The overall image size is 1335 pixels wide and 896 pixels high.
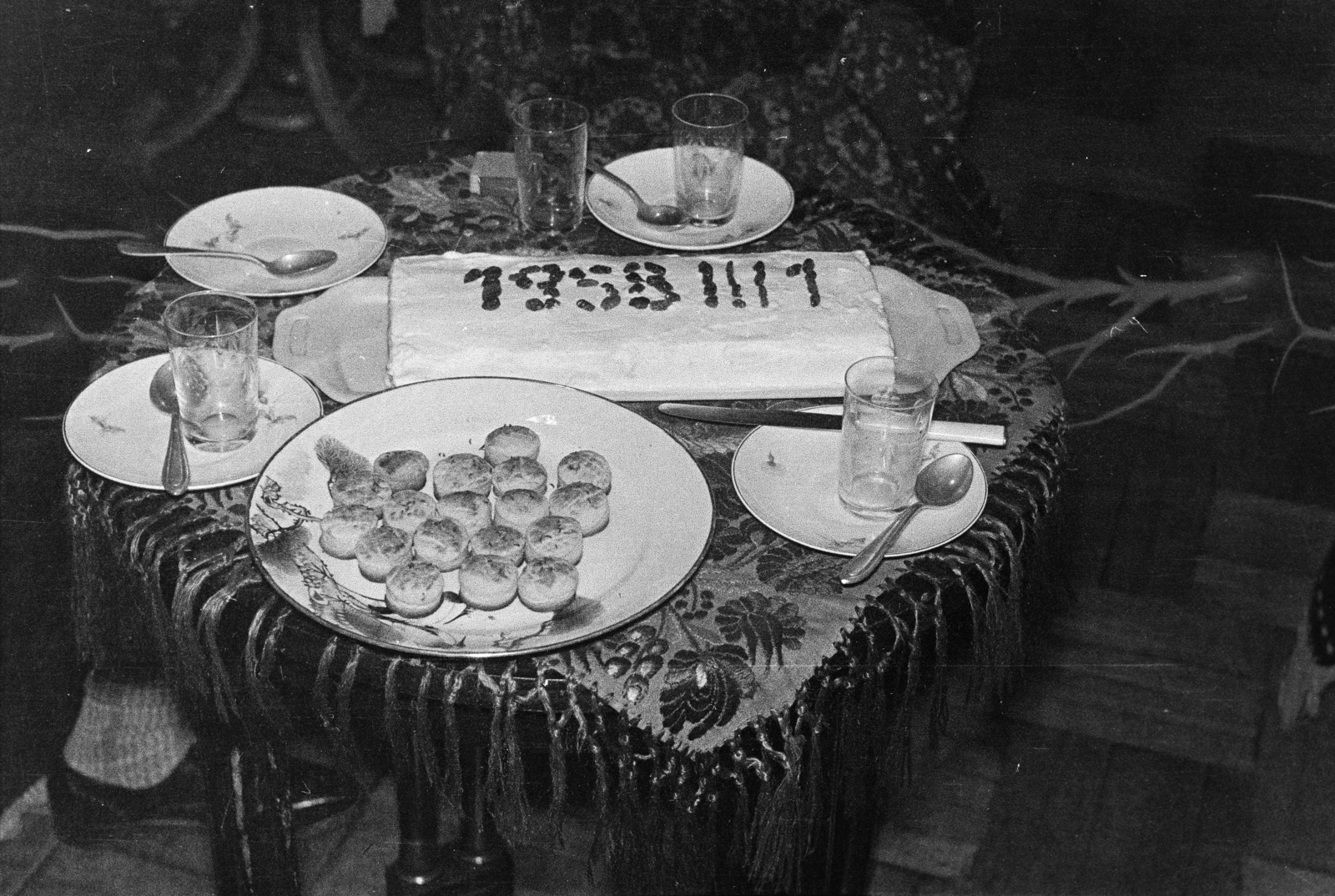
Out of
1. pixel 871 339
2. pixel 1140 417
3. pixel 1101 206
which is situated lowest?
pixel 1140 417

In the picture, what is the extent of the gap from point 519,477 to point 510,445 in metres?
0.03

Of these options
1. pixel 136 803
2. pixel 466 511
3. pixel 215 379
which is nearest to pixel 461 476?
pixel 466 511

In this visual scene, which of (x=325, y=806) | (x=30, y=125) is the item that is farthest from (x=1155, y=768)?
(x=30, y=125)

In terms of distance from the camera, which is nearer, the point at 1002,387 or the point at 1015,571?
the point at 1015,571

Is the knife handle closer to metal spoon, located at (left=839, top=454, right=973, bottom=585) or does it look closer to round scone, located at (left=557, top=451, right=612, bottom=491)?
metal spoon, located at (left=839, top=454, right=973, bottom=585)

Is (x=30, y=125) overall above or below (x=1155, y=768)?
above

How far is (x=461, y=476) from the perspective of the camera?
805mm

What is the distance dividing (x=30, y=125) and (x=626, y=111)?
0.79 m

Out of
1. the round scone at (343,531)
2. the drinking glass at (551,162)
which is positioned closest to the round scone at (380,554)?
the round scone at (343,531)

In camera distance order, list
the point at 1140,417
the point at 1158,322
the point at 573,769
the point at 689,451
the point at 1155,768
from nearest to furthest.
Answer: the point at 573,769 < the point at 689,451 < the point at 1155,768 < the point at 1140,417 < the point at 1158,322

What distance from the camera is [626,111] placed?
156 cm

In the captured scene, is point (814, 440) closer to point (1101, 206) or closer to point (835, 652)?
point (835, 652)

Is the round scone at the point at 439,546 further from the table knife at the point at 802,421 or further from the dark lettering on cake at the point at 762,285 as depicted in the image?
the dark lettering on cake at the point at 762,285

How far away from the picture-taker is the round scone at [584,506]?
780 millimetres
